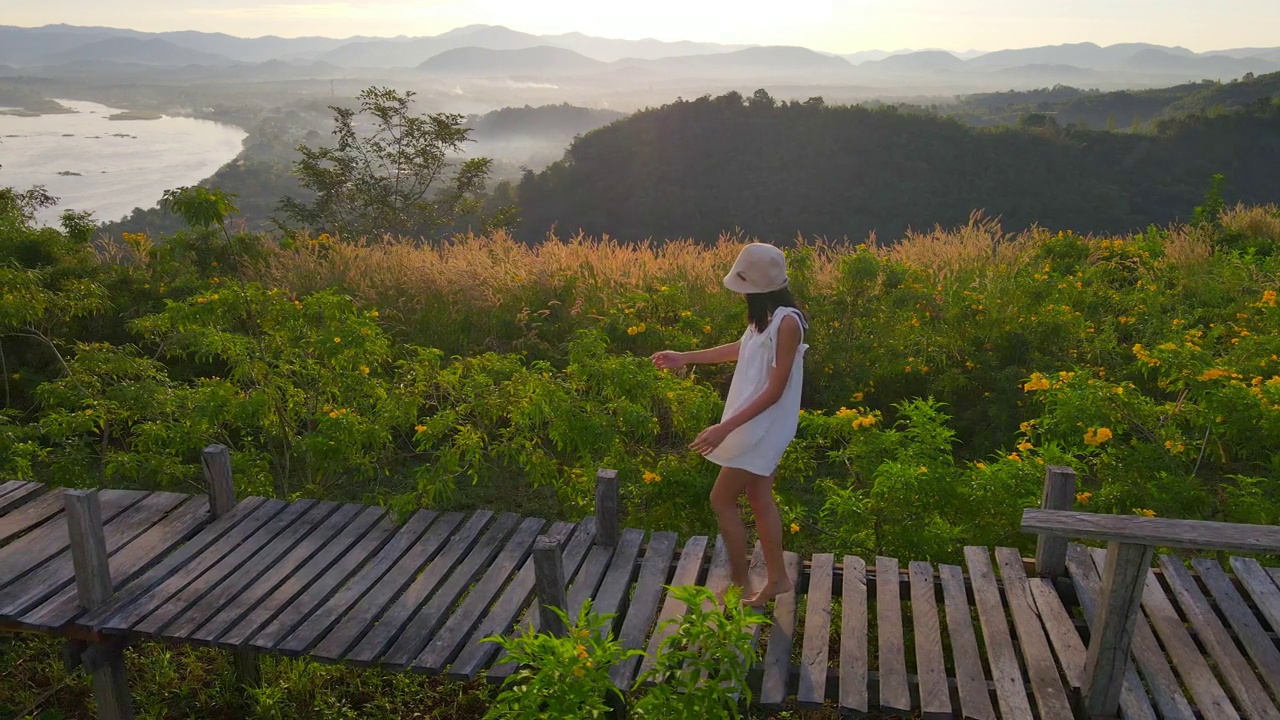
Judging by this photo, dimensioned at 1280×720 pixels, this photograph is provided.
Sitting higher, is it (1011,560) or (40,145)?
(1011,560)

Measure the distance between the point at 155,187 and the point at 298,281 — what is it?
7642cm

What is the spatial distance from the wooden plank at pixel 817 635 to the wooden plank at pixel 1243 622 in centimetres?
145

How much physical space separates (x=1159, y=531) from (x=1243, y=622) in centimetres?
126

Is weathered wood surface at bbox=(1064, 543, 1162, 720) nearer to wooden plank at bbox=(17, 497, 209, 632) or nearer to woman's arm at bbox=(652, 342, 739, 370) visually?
woman's arm at bbox=(652, 342, 739, 370)

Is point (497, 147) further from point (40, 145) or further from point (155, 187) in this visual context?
point (40, 145)

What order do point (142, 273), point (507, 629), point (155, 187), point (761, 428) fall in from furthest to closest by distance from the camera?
point (155, 187) → point (142, 273) → point (507, 629) → point (761, 428)

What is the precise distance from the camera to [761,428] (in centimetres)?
299

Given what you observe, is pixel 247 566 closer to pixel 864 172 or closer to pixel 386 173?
pixel 386 173

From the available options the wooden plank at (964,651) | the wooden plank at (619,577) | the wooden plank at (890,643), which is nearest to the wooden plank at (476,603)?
the wooden plank at (619,577)

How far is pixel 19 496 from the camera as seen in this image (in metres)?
4.32

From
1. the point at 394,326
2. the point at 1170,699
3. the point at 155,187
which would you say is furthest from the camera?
the point at 155,187

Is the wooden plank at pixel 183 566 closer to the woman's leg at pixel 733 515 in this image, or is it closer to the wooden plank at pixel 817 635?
the woman's leg at pixel 733 515

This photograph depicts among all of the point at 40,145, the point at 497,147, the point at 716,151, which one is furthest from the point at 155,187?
the point at 716,151

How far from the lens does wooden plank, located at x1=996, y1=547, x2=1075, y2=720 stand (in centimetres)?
275
